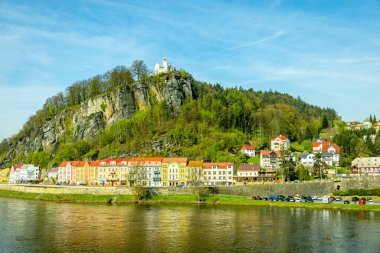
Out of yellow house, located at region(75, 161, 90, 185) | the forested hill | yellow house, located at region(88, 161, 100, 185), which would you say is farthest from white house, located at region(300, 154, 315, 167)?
yellow house, located at region(75, 161, 90, 185)

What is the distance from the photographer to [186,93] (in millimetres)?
131125

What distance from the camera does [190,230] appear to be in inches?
1738

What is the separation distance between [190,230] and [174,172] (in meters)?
48.6

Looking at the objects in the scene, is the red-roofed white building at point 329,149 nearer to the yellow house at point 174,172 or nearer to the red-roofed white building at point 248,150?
the red-roofed white building at point 248,150

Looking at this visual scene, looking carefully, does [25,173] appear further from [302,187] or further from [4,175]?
[302,187]

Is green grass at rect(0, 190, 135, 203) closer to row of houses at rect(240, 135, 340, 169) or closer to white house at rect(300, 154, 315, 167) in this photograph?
row of houses at rect(240, 135, 340, 169)

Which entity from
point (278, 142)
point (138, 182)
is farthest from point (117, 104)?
point (278, 142)

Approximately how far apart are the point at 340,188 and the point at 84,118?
89.7 meters

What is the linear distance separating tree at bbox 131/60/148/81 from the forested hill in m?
0.25

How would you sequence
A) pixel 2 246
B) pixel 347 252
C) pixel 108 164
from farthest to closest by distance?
1. pixel 108 164
2. pixel 2 246
3. pixel 347 252

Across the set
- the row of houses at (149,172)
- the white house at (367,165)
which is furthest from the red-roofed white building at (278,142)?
the row of houses at (149,172)

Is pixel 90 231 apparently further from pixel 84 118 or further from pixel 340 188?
pixel 84 118

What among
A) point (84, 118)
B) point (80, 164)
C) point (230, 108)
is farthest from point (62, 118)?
point (230, 108)

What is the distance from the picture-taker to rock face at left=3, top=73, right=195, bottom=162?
128750 mm
